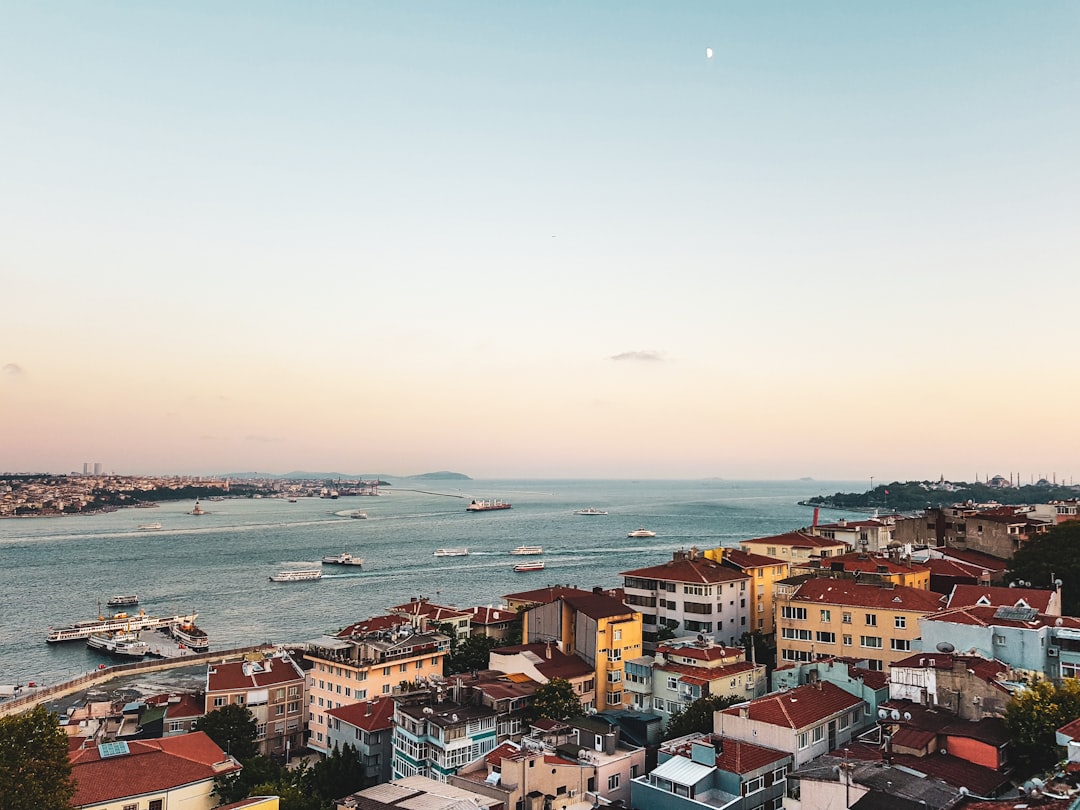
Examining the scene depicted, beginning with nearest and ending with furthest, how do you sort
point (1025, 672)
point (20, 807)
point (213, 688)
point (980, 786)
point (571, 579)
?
point (980, 786) < point (20, 807) < point (1025, 672) < point (213, 688) < point (571, 579)

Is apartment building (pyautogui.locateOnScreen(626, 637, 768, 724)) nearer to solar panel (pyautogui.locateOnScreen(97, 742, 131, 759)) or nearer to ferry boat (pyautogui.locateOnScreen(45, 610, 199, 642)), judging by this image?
solar panel (pyautogui.locateOnScreen(97, 742, 131, 759))

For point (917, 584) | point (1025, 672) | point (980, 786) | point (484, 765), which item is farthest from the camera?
point (917, 584)

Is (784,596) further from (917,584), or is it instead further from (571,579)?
(571,579)

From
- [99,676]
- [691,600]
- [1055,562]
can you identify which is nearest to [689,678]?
[691,600]

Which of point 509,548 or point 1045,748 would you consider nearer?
point 1045,748

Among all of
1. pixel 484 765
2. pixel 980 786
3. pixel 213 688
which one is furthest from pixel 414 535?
pixel 980 786

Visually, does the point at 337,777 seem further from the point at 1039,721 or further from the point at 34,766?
the point at 1039,721

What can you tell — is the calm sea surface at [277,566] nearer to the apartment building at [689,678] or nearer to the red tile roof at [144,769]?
the red tile roof at [144,769]
